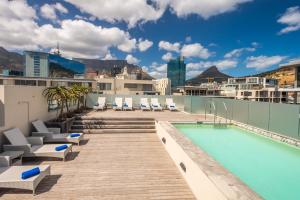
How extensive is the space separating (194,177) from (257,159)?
272cm

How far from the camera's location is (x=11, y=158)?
15.6 feet

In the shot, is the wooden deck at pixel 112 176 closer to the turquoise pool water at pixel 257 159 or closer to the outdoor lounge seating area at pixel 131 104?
the turquoise pool water at pixel 257 159

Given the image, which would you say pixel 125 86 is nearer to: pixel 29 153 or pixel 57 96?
pixel 57 96

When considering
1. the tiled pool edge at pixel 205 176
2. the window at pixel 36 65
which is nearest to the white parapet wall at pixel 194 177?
the tiled pool edge at pixel 205 176

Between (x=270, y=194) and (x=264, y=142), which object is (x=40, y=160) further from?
(x=264, y=142)

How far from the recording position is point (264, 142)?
6984mm

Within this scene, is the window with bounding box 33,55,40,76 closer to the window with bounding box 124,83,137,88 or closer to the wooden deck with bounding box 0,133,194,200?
the window with bounding box 124,83,137,88

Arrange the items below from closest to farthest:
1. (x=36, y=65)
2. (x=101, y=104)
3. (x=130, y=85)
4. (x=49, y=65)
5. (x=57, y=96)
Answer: (x=57, y=96), (x=101, y=104), (x=130, y=85), (x=49, y=65), (x=36, y=65)

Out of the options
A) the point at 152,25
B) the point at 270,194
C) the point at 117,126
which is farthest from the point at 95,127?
the point at 152,25

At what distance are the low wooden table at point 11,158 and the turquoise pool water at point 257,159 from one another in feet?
15.0

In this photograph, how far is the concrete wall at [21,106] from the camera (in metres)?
5.89

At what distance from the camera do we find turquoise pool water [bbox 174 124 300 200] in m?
4.15

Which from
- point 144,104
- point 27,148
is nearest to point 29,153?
point 27,148

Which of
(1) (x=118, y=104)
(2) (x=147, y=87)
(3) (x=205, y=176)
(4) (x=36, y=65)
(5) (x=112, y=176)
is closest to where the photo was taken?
(3) (x=205, y=176)
